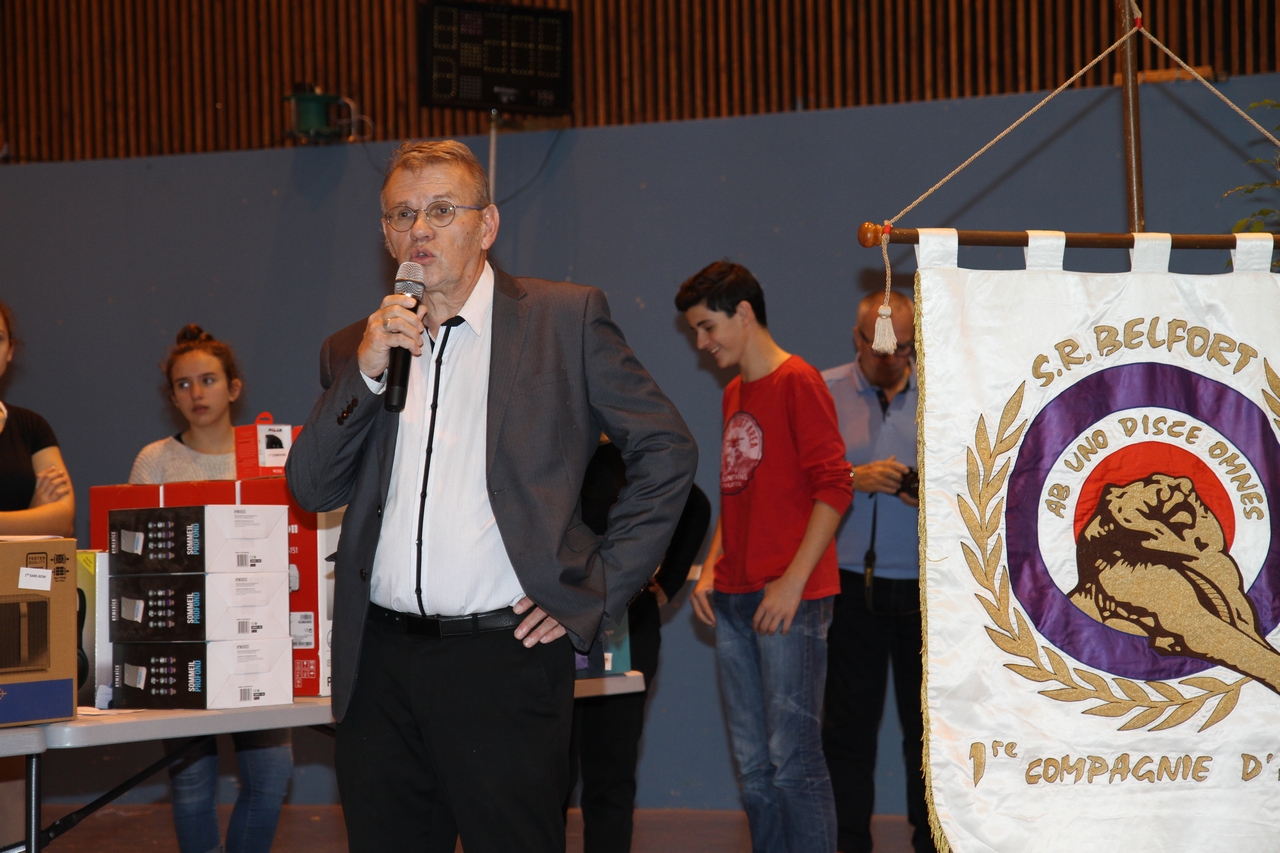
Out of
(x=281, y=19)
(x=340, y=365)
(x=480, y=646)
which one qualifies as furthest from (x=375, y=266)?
(x=480, y=646)

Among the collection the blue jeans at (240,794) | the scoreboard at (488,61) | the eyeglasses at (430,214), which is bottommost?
the blue jeans at (240,794)

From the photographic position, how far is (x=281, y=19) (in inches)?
220

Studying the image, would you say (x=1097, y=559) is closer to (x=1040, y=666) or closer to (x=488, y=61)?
(x=1040, y=666)

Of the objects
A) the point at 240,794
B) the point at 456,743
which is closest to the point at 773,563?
the point at 456,743

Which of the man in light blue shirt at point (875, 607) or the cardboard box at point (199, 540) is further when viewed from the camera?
the man in light blue shirt at point (875, 607)

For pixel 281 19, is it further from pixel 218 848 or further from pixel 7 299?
pixel 218 848

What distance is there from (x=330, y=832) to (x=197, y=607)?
2.21m

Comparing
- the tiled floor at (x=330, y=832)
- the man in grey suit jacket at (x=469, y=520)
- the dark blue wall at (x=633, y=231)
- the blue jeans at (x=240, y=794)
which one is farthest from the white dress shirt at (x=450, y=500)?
the dark blue wall at (x=633, y=231)

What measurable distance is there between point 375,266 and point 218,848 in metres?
2.51

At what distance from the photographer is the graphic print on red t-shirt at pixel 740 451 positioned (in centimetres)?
317

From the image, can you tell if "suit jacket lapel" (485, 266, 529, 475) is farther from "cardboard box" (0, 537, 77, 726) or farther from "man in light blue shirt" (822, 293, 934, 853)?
"man in light blue shirt" (822, 293, 934, 853)

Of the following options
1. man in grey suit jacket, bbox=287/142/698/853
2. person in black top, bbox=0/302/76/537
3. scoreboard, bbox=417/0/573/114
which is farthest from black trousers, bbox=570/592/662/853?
scoreboard, bbox=417/0/573/114

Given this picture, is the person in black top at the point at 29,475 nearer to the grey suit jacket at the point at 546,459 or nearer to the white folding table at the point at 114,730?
the white folding table at the point at 114,730

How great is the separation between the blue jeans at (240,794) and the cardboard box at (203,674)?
0.68 meters
